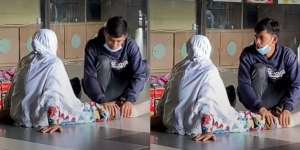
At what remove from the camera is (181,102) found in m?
1.60

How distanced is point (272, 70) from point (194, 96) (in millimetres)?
304

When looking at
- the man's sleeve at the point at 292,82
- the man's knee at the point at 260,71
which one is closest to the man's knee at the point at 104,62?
the man's knee at the point at 260,71

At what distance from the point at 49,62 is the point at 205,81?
51 centimetres

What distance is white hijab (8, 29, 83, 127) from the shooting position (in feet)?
5.71

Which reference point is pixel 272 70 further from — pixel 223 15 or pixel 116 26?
pixel 116 26

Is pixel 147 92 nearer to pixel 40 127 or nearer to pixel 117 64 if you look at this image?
pixel 117 64

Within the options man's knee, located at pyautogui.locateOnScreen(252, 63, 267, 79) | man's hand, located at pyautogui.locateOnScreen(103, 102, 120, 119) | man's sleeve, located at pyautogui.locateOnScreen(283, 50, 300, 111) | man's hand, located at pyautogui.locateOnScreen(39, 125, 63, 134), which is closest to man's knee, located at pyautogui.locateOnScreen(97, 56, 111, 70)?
man's hand, located at pyautogui.locateOnScreen(103, 102, 120, 119)

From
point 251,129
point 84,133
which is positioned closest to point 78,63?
point 84,133

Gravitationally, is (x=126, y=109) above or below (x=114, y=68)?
below

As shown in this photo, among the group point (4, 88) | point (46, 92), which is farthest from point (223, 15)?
point (4, 88)

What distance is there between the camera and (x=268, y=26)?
5.82 ft

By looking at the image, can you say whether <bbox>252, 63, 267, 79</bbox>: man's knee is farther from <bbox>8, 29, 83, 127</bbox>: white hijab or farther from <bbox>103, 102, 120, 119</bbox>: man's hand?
<bbox>8, 29, 83, 127</bbox>: white hijab

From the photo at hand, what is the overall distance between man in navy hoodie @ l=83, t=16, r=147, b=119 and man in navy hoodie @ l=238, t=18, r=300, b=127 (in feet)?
1.09

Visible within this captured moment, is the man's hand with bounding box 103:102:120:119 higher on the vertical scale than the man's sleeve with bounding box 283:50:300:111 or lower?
lower
